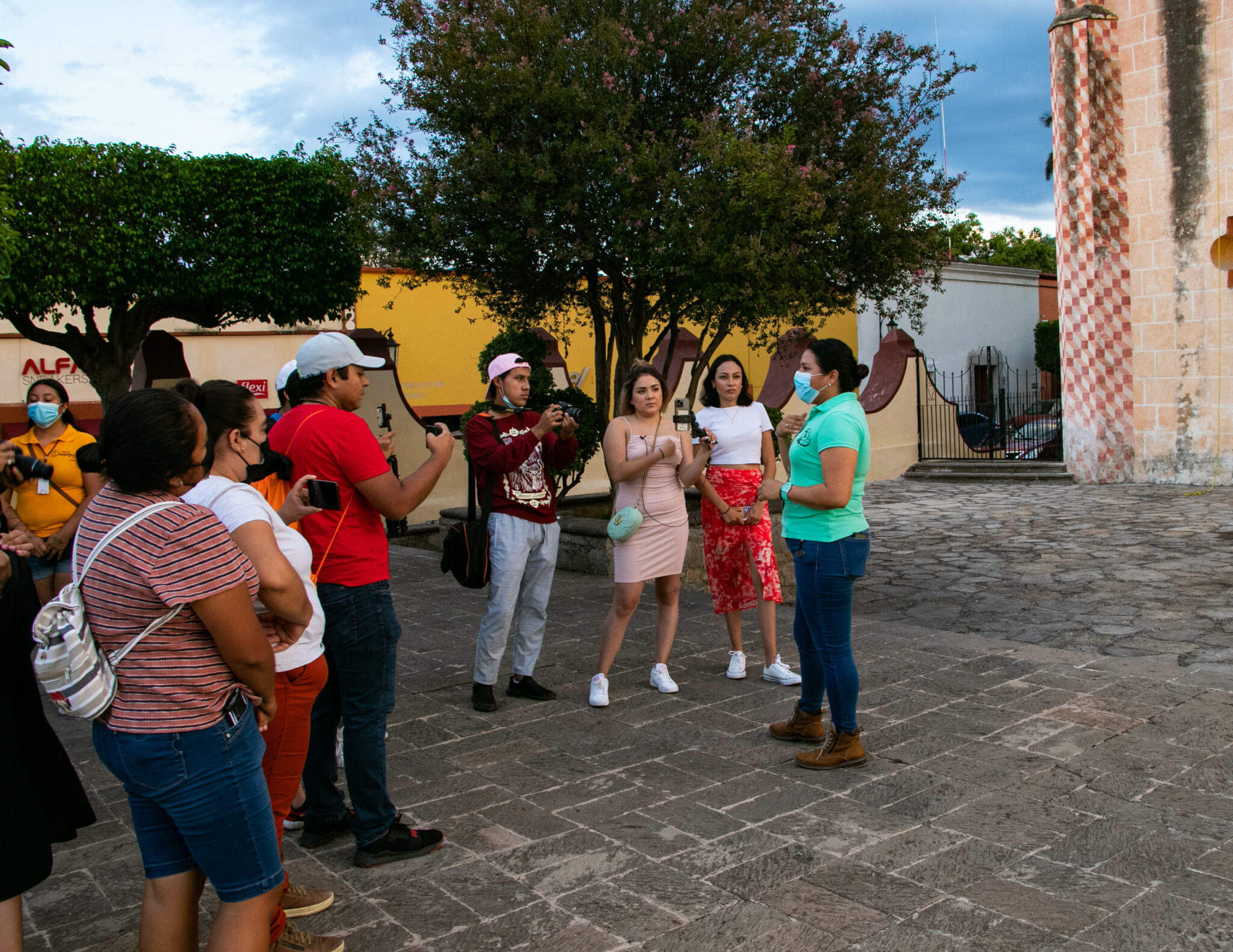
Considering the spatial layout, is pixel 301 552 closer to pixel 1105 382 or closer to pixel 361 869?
pixel 361 869

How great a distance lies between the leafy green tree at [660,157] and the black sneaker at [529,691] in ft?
12.9

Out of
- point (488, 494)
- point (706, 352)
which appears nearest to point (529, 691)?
point (488, 494)

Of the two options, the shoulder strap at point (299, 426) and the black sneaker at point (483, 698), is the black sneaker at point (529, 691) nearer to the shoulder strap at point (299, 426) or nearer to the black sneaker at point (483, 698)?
the black sneaker at point (483, 698)

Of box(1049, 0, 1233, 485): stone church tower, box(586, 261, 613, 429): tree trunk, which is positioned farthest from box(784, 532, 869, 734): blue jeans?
box(1049, 0, 1233, 485): stone church tower

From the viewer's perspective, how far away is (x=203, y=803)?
2221 millimetres

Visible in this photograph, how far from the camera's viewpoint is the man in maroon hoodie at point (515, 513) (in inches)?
198

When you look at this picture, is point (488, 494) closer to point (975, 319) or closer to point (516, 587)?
point (516, 587)

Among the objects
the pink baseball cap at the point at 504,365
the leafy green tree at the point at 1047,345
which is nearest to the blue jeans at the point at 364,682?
the pink baseball cap at the point at 504,365

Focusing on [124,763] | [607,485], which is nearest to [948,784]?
[124,763]

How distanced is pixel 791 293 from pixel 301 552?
20.7 feet

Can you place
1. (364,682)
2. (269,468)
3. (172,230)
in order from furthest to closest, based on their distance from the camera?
1. (172,230)
2. (364,682)
3. (269,468)

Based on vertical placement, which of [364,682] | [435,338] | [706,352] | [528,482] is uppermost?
[435,338]

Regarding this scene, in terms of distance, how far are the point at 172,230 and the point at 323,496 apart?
14365 millimetres

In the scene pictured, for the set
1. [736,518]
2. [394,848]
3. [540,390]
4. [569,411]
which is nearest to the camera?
[394,848]
